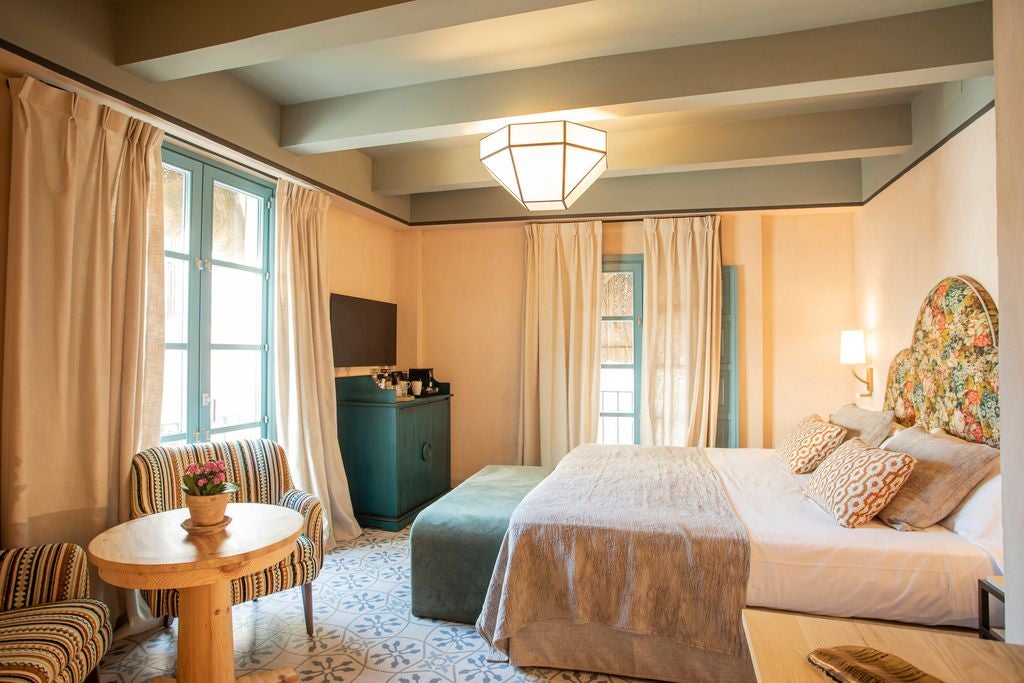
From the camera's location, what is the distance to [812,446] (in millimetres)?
3043

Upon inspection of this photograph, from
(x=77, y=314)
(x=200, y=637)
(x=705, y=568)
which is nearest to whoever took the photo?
(x=200, y=637)

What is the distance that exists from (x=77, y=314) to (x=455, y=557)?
1.98 metres

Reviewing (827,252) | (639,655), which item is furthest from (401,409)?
(827,252)

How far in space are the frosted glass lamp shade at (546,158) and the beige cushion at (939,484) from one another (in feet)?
6.58

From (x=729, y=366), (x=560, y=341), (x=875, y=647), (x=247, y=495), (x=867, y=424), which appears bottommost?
(x=247, y=495)

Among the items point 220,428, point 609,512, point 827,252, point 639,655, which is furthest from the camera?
point 827,252

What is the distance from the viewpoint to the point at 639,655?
220cm

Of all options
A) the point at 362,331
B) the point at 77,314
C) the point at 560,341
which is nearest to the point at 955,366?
the point at 560,341

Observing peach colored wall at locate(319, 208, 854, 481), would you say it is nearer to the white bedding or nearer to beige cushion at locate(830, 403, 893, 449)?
beige cushion at locate(830, 403, 893, 449)

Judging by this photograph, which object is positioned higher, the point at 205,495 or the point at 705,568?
the point at 205,495

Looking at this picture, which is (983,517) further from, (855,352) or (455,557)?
(455,557)

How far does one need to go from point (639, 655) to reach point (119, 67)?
3.32 m

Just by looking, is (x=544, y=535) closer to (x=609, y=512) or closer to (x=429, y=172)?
(x=609, y=512)

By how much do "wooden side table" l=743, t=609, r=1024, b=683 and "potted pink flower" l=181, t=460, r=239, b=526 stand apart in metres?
1.84
